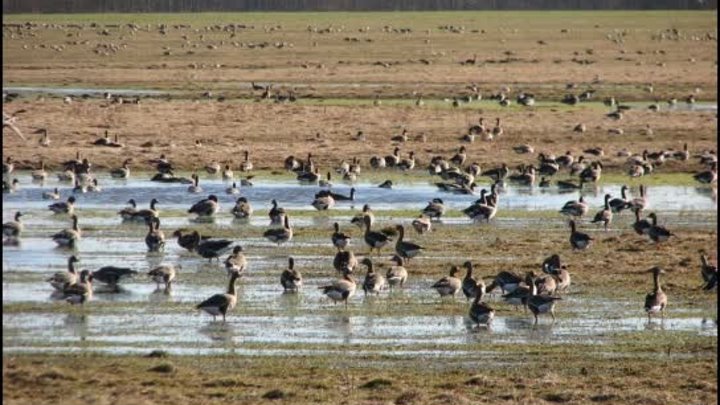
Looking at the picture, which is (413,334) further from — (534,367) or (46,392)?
(46,392)

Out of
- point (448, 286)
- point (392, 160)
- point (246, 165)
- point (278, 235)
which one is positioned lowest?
point (448, 286)

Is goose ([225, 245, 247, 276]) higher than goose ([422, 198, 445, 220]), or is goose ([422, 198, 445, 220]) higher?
goose ([422, 198, 445, 220])

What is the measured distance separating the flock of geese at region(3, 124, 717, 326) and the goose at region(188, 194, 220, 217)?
→ 0.02m

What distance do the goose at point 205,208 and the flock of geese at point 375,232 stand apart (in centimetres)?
2

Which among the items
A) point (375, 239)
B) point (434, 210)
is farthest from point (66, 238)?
point (434, 210)

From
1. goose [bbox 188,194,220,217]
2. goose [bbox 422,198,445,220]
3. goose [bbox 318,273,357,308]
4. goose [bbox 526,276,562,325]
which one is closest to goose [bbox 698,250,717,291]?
goose [bbox 526,276,562,325]

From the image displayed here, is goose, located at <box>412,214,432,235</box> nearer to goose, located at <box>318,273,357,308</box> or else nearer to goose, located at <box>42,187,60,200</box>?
goose, located at <box>318,273,357,308</box>

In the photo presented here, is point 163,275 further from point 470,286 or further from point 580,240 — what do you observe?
point 580,240

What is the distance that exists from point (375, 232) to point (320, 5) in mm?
132247

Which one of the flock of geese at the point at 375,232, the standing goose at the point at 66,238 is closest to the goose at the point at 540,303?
the flock of geese at the point at 375,232

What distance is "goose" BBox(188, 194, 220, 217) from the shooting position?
100.0ft

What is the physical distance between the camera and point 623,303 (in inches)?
880

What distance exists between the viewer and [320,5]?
515ft

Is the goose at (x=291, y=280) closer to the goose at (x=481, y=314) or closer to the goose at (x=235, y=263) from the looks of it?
the goose at (x=235, y=263)
